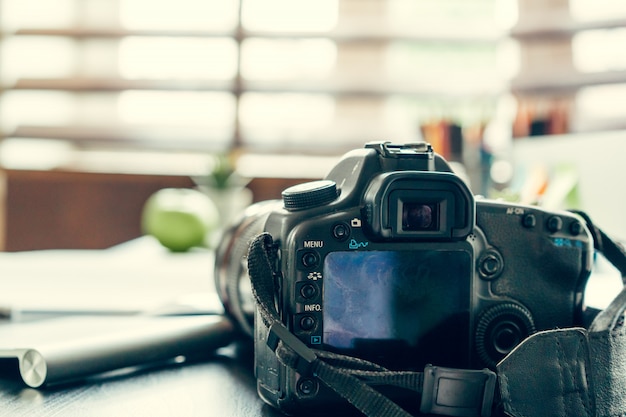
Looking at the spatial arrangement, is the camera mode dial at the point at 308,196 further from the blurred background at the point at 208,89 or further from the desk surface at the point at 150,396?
the blurred background at the point at 208,89

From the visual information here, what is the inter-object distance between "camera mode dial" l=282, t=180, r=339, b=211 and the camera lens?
5cm

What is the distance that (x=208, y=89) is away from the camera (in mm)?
2633

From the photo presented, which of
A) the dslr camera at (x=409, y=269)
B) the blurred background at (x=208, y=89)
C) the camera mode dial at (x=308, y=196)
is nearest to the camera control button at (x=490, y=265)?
the dslr camera at (x=409, y=269)

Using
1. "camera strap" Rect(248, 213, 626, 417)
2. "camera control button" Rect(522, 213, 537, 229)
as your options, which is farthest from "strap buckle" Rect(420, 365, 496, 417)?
"camera control button" Rect(522, 213, 537, 229)

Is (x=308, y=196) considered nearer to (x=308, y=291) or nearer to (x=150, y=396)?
(x=308, y=291)

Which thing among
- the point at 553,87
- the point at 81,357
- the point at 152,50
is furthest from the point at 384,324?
the point at 152,50

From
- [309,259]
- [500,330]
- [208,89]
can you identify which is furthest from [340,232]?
[208,89]

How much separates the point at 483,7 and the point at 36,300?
7.61 feet

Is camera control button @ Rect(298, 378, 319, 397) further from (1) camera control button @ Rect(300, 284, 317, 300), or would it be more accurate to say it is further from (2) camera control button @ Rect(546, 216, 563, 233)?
(2) camera control button @ Rect(546, 216, 563, 233)

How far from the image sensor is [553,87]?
238 cm

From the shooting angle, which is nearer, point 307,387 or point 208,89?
point 307,387

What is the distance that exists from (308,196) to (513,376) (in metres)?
0.16

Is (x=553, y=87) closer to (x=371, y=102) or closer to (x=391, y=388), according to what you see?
(x=371, y=102)

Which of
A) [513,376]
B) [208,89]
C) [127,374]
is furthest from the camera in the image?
[208,89]
